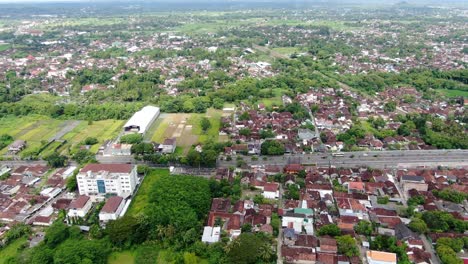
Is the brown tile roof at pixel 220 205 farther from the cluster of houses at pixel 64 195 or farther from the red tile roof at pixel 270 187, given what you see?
the cluster of houses at pixel 64 195

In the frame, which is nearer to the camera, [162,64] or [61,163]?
[61,163]

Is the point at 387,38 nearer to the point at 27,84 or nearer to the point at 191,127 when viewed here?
the point at 191,127

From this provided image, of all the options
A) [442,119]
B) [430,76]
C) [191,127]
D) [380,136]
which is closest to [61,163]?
[191,127]

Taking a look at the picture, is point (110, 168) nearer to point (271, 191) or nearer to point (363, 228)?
point (271, 191)

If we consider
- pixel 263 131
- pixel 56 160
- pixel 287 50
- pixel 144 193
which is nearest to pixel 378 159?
pixel 263 131

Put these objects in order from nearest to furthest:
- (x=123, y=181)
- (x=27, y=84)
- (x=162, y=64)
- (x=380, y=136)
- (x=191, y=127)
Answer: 1. (x=123, y=181)
2. (x=380, y=136)
3. (x=191, y=127)
4. (x=27, y=84)
5. (x=162, y=64)

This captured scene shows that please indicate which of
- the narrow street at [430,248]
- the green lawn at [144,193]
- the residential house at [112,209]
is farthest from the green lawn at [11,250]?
the narrow street at [430,248]

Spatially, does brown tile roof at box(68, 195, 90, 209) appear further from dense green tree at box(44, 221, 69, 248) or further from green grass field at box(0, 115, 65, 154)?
green grass field at box(0, 115, 65, 154)
